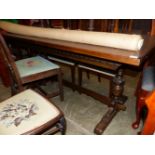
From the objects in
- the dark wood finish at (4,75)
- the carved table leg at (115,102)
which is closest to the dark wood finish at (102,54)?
the carved table leg at (115,102)

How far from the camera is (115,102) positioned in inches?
65.9

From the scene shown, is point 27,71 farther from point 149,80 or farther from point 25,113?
point 149,80

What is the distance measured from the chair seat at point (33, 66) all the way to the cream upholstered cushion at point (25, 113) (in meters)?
0.42

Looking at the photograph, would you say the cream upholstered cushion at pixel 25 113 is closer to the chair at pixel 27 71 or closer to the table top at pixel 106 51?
the chair at pixel 27 71

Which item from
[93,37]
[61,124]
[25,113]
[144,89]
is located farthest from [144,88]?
[25,113]

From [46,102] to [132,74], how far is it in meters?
1.83

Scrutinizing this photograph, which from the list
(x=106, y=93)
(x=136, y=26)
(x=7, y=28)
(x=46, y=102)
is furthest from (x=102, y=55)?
(x=136, y=26)

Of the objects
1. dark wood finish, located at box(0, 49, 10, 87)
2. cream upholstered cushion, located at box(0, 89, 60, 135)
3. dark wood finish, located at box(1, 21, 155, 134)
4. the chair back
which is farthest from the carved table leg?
dark wood finish, located at box(0, 49, 10, 87)

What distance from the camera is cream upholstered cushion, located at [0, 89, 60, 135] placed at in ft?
3.18

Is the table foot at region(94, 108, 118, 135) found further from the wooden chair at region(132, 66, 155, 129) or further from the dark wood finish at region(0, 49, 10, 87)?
the dark wood finish at region(0, 49, 10, 87)

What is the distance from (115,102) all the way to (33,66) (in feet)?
3.25

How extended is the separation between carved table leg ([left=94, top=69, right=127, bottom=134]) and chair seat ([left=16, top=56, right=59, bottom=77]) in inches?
26.9

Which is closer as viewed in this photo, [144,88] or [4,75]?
[144,88]
